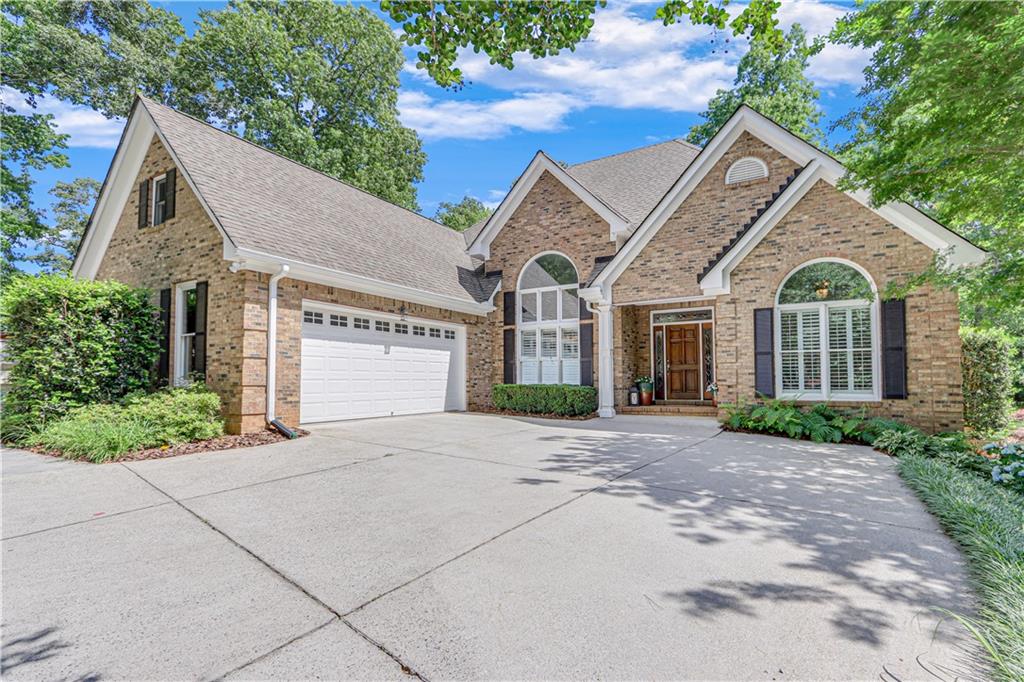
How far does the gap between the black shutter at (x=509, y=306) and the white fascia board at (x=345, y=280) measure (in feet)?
2.84

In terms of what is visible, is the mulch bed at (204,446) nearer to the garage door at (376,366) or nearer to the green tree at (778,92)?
the garage door at (376,366)

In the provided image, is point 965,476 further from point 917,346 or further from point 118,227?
point 118,227

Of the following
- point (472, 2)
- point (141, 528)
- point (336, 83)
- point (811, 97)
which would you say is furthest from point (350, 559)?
point (336, 83)

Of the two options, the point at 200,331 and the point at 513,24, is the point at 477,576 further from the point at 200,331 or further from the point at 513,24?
the point at 200,331

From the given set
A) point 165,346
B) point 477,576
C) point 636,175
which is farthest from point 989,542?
point 636,175

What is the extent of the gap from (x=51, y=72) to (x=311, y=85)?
10.3 m

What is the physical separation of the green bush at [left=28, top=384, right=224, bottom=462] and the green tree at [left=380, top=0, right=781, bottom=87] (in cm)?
681

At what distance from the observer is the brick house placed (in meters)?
8.52

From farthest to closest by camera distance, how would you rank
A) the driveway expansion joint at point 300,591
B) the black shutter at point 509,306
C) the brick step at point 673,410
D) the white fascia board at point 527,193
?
1. the black shutter at point 509,306
2. the white fascia board at point 527,193
3. the brick step at point 673,410
4. the driveway expansion joint at point 300,591

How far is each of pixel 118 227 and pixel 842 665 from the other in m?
15.1

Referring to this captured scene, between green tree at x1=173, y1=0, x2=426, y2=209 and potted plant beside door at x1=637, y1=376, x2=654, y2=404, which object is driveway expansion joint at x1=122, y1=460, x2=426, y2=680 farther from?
green tree at x1=173, y1=0, x2=426, y2=209

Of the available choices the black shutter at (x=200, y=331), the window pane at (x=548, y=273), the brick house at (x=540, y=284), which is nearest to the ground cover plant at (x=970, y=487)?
the brick house at (x=540, y=284)

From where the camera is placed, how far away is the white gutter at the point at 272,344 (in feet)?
28.1

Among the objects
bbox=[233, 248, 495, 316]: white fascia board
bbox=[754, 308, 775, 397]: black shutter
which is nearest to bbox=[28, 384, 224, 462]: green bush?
bbox=[233, 248, 495, 316]: white fascia board
